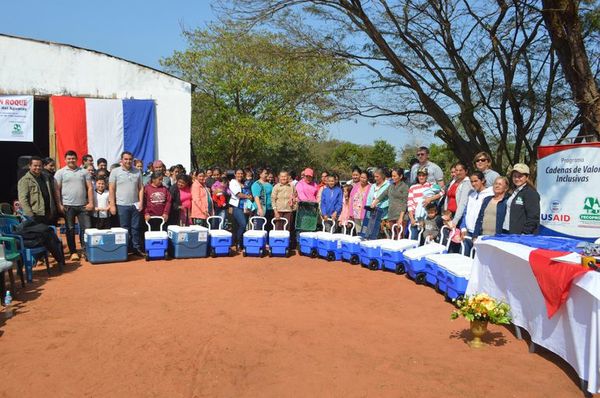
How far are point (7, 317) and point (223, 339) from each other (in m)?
2.57

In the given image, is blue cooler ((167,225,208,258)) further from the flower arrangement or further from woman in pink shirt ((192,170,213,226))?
the flower arrangement

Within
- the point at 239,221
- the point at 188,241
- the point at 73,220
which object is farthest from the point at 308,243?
the point at 73,220

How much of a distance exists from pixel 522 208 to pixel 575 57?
4.24m

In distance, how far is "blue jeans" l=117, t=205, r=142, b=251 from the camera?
927 centimetres

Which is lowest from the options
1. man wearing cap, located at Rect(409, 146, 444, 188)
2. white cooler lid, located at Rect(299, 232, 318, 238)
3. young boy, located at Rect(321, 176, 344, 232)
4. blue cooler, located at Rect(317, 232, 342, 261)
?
blue cooler, located at Rect(317, 232, 342, 261)

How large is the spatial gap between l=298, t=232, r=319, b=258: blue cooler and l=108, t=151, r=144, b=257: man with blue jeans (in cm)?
312

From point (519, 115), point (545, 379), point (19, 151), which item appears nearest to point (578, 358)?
point (545, 379)

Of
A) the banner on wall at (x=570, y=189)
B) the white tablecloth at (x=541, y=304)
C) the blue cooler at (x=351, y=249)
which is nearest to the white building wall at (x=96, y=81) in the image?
the blue cooler at (x=351, y=249)

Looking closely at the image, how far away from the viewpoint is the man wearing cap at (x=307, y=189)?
34.1 feet

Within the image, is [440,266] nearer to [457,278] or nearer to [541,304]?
[457,278]

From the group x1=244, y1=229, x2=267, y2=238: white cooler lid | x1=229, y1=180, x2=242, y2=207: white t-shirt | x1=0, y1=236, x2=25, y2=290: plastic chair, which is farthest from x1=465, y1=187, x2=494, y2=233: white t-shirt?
x1=0, y1=236, x2=25, y2=290: plastic chair

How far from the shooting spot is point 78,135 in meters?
13.6

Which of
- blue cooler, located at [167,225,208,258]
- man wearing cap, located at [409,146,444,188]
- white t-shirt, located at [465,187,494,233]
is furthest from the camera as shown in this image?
blue cooler, located at [167,225,208,258]

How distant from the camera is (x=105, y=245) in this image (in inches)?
344
